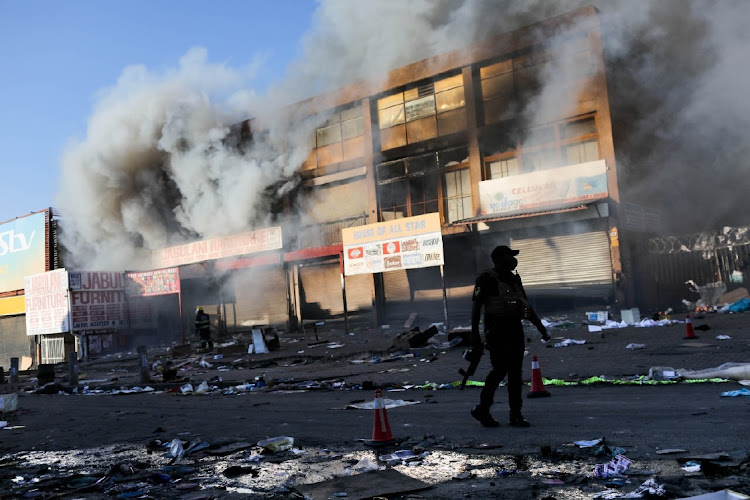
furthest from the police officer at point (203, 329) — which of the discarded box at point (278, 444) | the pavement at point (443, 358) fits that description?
the discarded box at point (278, 444)

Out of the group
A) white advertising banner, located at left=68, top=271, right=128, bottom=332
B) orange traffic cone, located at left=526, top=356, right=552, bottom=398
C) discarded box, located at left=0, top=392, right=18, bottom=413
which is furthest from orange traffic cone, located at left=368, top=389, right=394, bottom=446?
white advertising banner, located at left=68, top=271, right=128, bottom=332

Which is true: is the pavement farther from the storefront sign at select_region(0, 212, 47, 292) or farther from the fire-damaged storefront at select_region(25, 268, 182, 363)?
the storefront sign at select_region(0, 212, 47, 292)

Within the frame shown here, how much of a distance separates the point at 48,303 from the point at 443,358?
71.1ft

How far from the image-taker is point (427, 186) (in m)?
23.5

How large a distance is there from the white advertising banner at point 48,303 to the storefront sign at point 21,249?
21.6ft

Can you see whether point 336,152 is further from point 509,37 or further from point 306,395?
point 306,395

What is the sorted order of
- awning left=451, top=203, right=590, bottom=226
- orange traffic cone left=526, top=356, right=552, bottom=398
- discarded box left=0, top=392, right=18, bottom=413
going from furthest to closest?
1. awning left=451, top=203, right=590, bottom=226
2. discarded box left=0, top=392, right=18, bottom=413
3. orange traffic cone left=526, top=356, right=552, bottom=398

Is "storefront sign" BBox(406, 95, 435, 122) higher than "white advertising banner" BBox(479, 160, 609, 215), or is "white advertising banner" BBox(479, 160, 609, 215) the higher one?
"storefront sign" BBox(406, 95, 435, 122)

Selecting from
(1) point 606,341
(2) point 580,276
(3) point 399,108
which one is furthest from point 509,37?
(1) point 606,341

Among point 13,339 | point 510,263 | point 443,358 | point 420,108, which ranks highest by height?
point 420,108

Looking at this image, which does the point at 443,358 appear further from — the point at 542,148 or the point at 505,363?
the point at 542,148

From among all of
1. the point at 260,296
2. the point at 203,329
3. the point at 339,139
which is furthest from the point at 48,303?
the point at 339,139

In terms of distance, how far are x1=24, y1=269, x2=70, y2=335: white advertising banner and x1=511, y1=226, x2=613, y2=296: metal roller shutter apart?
61.0 feet

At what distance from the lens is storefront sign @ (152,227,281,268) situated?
23844 millimetres
